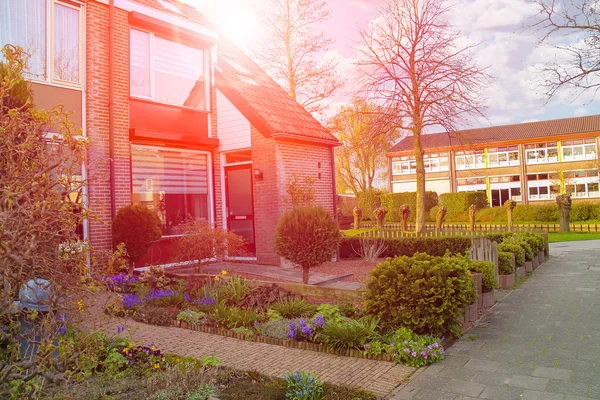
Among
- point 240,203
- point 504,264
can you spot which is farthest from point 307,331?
point 240,203

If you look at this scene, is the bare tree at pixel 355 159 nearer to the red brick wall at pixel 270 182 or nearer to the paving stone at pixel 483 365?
the red brick wall at pixel 270 182

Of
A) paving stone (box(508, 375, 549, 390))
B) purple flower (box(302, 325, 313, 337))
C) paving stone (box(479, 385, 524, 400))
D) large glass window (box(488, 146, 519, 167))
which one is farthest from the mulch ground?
large glass window (box(488, 146, 519, 167))

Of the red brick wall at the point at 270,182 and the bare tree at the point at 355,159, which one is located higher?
the bare tree at the point at 355,159

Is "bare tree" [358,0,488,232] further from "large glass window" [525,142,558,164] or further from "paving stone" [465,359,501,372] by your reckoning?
"large glass window" [525,142,558,164]

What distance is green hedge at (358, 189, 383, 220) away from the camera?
3934 cm

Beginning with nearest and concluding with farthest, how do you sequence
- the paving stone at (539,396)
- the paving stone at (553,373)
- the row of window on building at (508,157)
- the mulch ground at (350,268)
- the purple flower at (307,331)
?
1. the paving stone at (539,396)
2. the paving stone at (553,373)
3. the purple flower at (307,331)
4. the mulch ground at (350,268)
5. the row of window on building at (508,157)

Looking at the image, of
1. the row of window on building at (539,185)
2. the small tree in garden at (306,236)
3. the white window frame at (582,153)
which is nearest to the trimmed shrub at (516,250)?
the small tree in garden at (306,236)

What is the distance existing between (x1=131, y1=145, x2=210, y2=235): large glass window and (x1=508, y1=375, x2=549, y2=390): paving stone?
8.80m

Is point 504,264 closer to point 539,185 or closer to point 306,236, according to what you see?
point 306,236

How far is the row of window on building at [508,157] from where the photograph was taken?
4347 centimetres

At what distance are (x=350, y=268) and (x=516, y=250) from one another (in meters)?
4.01

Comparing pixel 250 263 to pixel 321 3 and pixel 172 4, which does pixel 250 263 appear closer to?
pixel 172 4

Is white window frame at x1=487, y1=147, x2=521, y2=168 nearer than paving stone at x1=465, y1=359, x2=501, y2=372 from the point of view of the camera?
No

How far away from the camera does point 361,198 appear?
131ft
